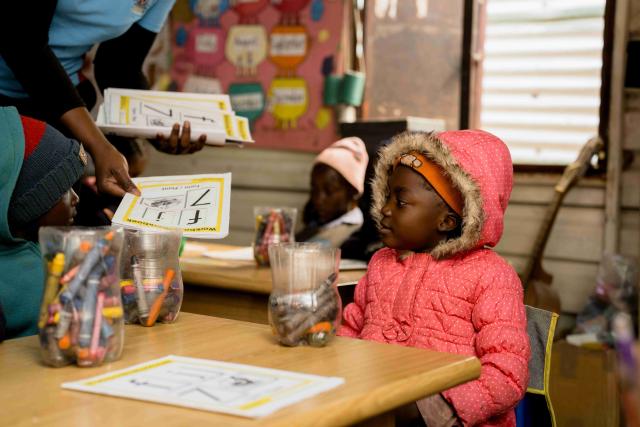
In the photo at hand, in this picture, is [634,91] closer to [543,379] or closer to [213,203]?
[543,379]

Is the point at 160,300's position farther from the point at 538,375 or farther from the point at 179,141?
the point at 179,141

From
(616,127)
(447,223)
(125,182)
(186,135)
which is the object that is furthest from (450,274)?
(616,127)

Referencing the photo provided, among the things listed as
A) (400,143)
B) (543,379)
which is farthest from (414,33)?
(543,379)

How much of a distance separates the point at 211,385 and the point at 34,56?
1355 mm

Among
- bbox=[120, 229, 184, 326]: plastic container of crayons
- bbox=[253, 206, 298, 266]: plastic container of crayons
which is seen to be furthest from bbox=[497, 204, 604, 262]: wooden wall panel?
bbox=[120, 229, 184, 326]: plastic container of crayons

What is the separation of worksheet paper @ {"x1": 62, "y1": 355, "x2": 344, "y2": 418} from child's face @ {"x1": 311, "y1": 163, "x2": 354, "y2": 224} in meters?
2.56

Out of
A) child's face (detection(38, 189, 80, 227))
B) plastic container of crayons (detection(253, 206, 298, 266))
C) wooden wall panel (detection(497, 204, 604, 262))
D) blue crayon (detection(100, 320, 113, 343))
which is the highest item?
child's face (detection(38, 189, 80, 227))

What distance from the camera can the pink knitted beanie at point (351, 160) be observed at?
3848mm

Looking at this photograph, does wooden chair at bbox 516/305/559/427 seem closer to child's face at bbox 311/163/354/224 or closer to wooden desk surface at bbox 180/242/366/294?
wooden desk surface at bbox 180/242/366/294

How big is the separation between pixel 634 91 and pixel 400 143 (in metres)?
2.16

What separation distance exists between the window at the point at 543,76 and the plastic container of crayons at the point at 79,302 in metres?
3.12

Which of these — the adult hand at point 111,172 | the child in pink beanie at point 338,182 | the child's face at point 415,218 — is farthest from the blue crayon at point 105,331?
the child in pink beanie at point 338,182

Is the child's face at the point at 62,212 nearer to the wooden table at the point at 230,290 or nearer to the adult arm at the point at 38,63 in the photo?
the adult arm at the point at 38,63

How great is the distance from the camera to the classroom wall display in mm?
4699
